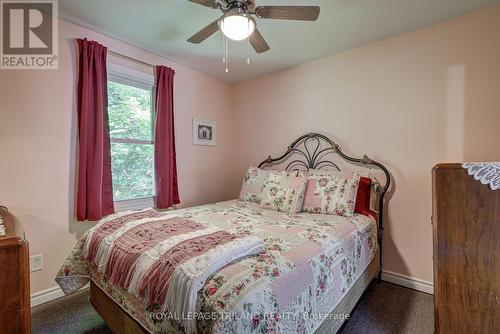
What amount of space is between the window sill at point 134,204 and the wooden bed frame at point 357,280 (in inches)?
36.8

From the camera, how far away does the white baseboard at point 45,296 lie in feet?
6.47

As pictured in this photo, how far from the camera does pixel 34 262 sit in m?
1.97

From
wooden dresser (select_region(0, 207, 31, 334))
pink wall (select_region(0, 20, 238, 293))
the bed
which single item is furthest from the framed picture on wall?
wooden dresser (select_region(0, 207, 31, 334))

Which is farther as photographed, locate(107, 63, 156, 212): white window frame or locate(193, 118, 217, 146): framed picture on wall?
locate(193, 118, 217, 146): framed picture on wall

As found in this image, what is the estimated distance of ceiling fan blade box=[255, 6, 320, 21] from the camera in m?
1.53

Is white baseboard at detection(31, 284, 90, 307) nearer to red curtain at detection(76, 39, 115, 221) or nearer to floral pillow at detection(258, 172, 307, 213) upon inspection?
red curtain at detection(76, 39, 115, 221)

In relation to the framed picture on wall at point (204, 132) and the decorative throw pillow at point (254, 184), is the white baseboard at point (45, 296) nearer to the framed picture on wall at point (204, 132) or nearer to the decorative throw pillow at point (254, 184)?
the decorative throw pillow at point (254, 184)

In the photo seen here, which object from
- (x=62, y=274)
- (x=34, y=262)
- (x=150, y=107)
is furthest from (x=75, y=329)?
(x=150, y=107)

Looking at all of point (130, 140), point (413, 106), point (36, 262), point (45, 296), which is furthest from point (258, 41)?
point (45, 296)

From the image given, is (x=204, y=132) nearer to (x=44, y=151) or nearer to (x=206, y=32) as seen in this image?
(x=206, y=32)

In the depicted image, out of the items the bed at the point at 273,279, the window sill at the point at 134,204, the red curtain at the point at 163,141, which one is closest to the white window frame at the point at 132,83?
the window sill at the point at 134,204

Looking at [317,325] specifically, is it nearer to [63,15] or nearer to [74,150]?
[74,150]

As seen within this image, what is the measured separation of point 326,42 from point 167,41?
1.67 m

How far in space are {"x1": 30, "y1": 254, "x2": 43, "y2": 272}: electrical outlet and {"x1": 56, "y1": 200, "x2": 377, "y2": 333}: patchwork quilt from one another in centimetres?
55
